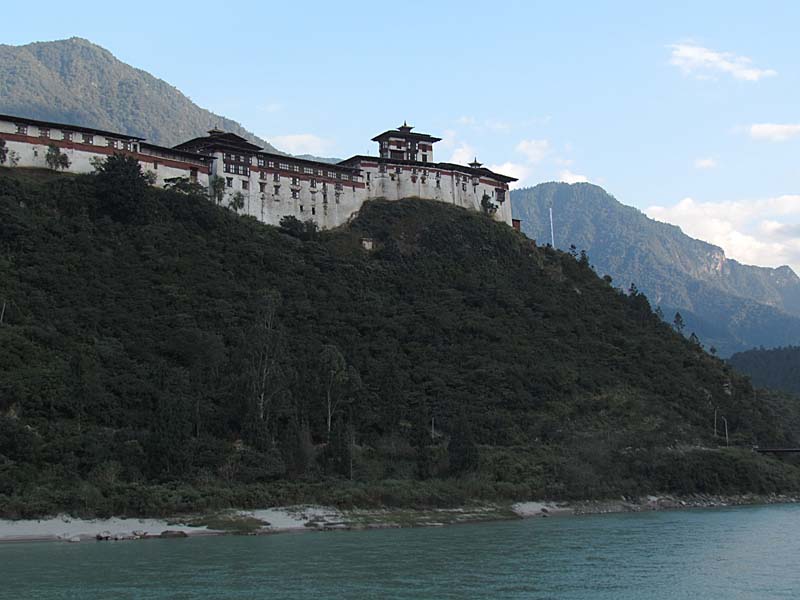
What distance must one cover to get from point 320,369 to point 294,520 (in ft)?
55.1

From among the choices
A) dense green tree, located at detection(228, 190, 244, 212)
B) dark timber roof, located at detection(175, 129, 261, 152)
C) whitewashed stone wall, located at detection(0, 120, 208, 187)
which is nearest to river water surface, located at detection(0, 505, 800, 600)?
whitewashed stone wall, located at detection(0, 120, 208, 187)

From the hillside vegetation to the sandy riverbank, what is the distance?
1201mm

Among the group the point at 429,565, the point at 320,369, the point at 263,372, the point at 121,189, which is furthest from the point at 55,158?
the point at 429,565

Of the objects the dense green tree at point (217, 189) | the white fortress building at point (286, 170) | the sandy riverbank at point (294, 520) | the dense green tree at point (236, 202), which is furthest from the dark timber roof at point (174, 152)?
the sandy riverbank at point (294, 520)

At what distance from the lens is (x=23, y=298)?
78875 mm

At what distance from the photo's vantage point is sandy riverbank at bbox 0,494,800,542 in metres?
56.8

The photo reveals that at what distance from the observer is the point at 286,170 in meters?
112

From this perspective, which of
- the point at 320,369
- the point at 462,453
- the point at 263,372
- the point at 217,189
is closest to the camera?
the point at 263,372

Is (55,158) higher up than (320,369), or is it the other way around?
(55,158)

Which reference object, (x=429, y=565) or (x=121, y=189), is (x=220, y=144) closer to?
(x=121, y=189)

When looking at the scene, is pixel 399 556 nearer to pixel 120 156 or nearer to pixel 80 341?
pixel 80 341

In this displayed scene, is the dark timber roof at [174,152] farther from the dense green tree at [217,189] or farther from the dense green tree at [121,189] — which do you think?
the dense green tree at [121,189]

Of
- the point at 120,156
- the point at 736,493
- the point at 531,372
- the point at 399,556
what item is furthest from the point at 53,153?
the point at 736,493

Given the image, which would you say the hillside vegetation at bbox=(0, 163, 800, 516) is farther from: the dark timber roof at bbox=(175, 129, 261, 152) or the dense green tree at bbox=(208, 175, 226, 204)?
the dark timber roof at bbox=(175, 129, 261, 152)
